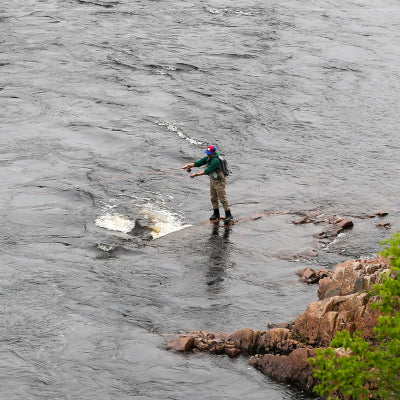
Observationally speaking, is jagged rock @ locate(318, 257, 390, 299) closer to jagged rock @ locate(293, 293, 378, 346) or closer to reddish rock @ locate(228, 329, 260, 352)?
jagged rock @ locate(293, 293, 378, 346)

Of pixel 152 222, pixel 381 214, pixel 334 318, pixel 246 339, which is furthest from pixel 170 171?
pixel 334 318

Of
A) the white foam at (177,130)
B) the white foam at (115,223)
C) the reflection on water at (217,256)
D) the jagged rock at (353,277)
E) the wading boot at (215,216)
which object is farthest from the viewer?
the white foam at (177,130)

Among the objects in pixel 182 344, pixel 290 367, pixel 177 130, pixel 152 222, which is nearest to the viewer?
pixel 290 367

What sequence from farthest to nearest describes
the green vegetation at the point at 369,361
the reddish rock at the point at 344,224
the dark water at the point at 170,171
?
the reddish rock at the point at 344,224
the dark water at the point at 170,171
the green vegetation at the point at 369,361

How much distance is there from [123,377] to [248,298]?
359cm

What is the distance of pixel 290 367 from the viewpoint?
14047mm

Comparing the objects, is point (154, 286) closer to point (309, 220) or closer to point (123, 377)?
point (123, 377)

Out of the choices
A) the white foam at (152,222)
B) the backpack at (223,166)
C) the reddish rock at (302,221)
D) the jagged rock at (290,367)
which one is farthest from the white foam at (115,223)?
the jagged rock at (290,367)

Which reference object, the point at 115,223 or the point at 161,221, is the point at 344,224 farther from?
the point at 115,223

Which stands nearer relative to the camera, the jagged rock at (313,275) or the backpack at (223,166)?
the jagged rock at (313,275)

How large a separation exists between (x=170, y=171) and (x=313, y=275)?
821cm

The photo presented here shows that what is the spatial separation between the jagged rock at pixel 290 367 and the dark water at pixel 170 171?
0.19m

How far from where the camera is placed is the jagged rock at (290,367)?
13.8m

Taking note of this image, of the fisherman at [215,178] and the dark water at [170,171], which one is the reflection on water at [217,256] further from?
the fisherman at [215,178]
